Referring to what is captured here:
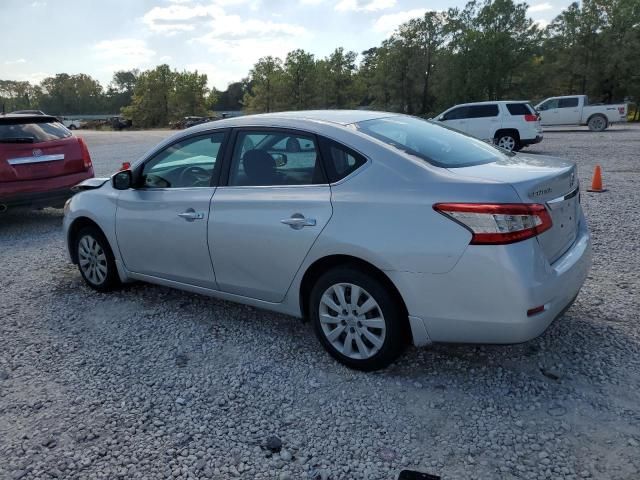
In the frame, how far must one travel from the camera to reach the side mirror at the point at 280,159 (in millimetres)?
3615

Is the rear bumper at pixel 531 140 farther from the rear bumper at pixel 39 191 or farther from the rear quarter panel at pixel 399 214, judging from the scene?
the rear quarter panel at pixel 399 214

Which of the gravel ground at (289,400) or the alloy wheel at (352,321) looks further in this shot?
the alloy wheel at (352,321)

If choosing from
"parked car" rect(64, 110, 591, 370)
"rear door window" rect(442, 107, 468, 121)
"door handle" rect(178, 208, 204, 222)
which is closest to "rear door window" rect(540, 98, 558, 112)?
"rear door window" rect(442, 107, 468, 121)

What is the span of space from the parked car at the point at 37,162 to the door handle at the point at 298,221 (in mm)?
5747

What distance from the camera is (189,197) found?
13.3 feet

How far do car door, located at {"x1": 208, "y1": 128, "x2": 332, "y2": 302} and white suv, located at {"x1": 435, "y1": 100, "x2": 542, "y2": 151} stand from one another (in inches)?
518

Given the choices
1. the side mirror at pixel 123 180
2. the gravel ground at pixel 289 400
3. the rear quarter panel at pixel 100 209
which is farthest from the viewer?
the rear quarter panel at pixel 100 209

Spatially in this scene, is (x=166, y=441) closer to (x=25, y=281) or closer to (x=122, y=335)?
(x=122, y=335)

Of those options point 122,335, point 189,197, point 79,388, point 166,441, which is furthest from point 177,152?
point 166,441

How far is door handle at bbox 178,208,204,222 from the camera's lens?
393 cm

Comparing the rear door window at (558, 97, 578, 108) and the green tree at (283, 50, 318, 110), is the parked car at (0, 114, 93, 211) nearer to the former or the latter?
the rear door window at (558, 97, 578, 108)

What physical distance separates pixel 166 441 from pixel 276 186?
1725 millimetres

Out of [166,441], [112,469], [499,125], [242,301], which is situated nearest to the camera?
[112,469]

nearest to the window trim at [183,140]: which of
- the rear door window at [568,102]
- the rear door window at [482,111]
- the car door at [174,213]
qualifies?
the car door at [174,213]
